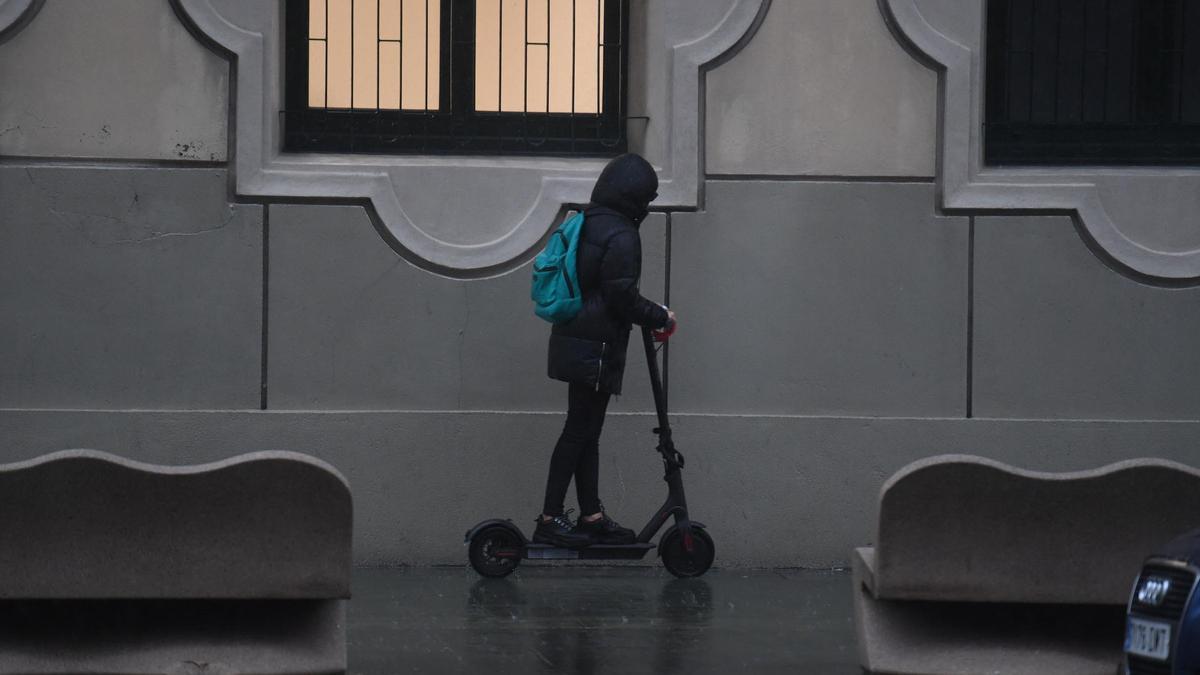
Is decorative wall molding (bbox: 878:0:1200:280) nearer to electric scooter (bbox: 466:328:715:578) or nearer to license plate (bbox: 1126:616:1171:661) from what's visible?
electric scooter (bbox: 466:328:715:578)

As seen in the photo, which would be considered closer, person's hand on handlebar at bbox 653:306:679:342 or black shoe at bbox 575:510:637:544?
person's hand on handlebar at bbox 653:306:679:342

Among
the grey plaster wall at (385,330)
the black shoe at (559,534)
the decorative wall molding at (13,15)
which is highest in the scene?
the decorative wall molding at (13,15)

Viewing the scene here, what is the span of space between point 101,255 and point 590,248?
8.95 feet

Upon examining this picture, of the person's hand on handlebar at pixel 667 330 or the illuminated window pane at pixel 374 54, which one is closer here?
the person's hand on handlebar at pixel 667 330

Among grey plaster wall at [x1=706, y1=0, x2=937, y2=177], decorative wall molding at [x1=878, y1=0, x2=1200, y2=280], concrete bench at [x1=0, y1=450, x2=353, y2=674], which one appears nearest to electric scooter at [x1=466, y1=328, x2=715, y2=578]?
grey plaster wall at [x1=706, y1=0, x2=937, y2=177]

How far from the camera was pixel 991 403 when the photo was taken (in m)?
9.00

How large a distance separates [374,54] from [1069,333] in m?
4.20

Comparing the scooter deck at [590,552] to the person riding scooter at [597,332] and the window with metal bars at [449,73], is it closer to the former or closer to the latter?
the person riding scooter at [597,332]

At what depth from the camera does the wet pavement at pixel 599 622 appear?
639cm

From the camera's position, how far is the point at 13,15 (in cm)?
856

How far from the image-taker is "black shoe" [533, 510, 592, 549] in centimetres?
808

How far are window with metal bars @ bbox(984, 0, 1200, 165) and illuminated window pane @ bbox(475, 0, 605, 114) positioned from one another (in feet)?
7.52

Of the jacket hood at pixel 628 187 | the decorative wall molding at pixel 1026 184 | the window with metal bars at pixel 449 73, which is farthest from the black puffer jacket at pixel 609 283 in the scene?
the decorative wall molding at pixel 1026 184

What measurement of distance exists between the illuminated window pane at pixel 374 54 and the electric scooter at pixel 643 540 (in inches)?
87.1
